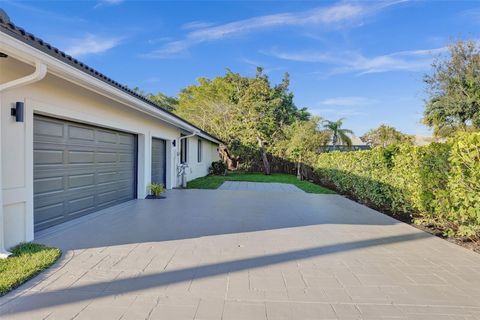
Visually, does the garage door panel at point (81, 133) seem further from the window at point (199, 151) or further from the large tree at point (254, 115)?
the large tree at point (254, 115)

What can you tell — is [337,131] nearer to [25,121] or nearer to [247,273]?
[247,273]

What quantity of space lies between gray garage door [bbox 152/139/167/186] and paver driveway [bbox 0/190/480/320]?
497cm

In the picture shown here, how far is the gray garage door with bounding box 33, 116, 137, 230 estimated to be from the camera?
5.37 metres

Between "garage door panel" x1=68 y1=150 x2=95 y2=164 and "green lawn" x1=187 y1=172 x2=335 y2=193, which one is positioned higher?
"garage door panel" x1=68 y1=150 x2=95 y2=164

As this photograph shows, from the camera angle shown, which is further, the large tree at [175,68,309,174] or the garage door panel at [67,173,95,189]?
the large tree at [175,68,309,174]

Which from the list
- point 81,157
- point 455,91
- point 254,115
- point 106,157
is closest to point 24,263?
point 81,157

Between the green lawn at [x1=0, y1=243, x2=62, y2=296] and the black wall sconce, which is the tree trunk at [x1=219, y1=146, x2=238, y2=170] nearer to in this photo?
the black wall sconce

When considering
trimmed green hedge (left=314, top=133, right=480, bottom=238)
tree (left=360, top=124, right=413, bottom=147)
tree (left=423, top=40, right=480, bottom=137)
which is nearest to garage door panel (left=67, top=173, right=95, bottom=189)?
trimmed green hedge (left=314, top=133, right=480, bottom=238)

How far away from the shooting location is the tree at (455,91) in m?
19.1

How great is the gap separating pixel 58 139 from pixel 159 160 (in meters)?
6.40

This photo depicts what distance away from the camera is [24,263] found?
12.6 ft

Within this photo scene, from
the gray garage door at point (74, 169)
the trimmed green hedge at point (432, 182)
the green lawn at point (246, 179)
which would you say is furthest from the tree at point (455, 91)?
the gray garage door at point (74, 169)

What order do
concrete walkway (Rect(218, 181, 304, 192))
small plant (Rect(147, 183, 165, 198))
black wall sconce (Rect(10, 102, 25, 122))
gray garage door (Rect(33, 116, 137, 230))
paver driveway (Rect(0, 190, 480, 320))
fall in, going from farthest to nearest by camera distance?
concrete walkway (Rect(218, 181, 304, 192)) < small plant (Rect(147, 183, 165, 198)) < gray garage door (Rect(33, 116, 137, 230)) < black wall sconce (Rect(10, 102, 25, 122)) < paver driveway (Rect(0, 190, 480, 320))

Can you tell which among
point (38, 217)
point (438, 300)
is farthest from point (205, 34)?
point (438, 300)
